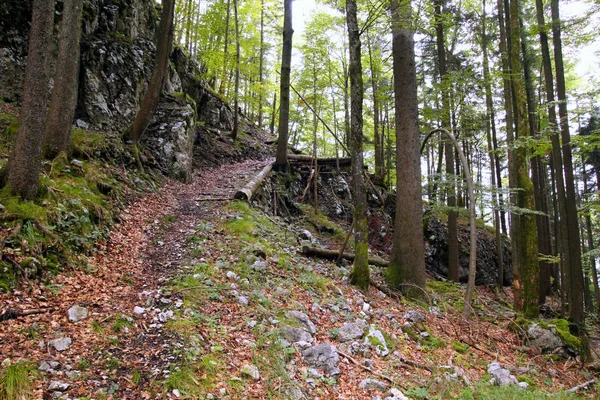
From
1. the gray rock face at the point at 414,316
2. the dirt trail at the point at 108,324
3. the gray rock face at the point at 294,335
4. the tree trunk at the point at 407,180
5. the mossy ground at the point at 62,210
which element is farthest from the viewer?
the tree trunk at the point at 407,180

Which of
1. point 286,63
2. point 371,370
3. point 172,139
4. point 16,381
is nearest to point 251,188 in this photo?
point 172,139

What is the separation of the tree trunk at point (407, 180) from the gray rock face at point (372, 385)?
381 centimetres

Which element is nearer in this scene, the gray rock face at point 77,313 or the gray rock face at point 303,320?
the gray rock face at point 77,313

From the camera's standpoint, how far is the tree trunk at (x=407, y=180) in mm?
7648

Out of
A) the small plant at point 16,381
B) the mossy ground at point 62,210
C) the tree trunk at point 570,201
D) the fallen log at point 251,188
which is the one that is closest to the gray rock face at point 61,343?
the small plant at point 16,381

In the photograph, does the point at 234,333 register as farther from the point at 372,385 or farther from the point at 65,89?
the point at 65,89

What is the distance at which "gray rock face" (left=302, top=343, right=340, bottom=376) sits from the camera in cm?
409

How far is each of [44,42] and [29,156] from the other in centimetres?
177

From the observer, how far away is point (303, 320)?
16.2ft

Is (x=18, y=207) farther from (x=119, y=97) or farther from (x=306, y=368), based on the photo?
(x=119, y=97)

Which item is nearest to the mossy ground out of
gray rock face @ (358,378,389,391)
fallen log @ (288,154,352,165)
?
gray rock face @ (358,378,389,391)

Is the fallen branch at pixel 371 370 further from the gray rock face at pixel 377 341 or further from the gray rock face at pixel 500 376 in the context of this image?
the gray rock face at pixel 500 376

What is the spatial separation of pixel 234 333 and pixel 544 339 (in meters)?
6.67

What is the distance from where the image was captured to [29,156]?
5078mm
